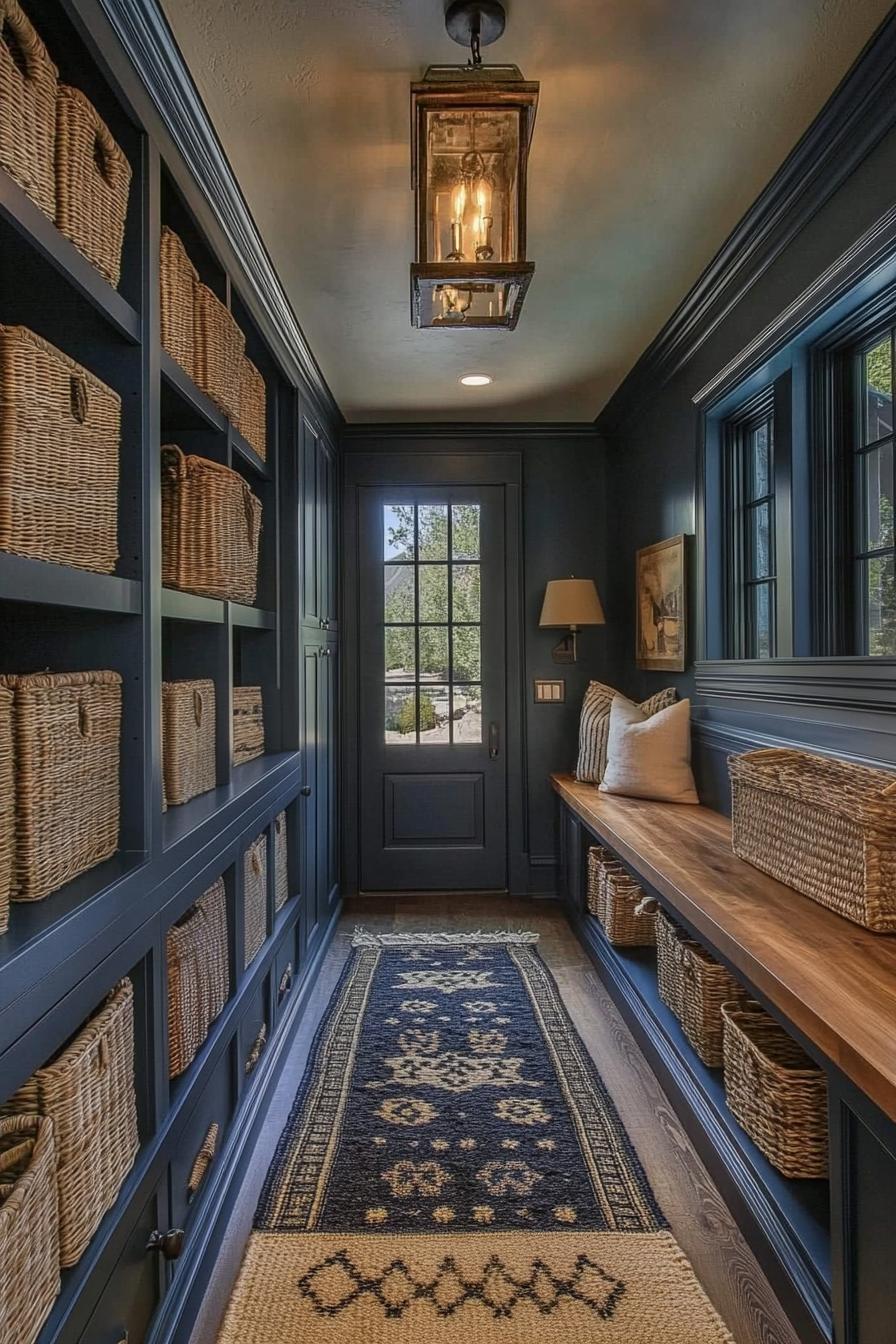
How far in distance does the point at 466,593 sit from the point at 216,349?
2.54 metres

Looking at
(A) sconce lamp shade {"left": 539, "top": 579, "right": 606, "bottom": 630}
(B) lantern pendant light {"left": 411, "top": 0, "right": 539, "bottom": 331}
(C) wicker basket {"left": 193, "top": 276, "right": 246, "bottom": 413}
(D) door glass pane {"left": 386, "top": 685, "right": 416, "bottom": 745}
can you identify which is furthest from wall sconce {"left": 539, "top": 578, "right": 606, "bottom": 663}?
(B) lantern pendant light {"left": 411, "top": 0, "right": 539, "bottom": 331}

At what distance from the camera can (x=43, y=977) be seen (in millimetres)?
1073

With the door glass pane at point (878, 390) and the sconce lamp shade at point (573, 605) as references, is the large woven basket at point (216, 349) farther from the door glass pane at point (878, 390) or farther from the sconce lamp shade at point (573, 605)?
the sconce lamp shade at point (573, 605)

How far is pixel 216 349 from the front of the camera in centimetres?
204

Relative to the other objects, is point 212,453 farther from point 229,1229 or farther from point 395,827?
point 395,827

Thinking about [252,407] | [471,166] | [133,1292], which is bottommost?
[133,1292]

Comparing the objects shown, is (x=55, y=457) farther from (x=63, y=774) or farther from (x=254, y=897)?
(x=254, y=897)

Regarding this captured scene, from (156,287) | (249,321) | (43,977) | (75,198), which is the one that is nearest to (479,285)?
(156,287)

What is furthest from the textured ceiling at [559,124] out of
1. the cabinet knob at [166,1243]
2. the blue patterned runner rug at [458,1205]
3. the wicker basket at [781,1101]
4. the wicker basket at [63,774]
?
the blue patterned runner rug at [458,1205]

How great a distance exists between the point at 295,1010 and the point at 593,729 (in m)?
1.87

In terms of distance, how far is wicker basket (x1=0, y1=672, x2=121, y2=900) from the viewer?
1185 mm

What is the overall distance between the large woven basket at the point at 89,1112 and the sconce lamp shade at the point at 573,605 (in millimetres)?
3073

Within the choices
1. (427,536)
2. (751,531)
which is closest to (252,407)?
(751,531)

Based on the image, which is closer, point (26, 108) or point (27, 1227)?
point (27, 1227)
